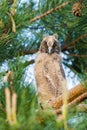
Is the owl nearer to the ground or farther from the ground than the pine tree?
nearer to the ground

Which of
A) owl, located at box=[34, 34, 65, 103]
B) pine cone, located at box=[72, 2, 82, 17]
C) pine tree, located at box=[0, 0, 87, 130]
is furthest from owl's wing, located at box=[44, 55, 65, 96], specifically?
pine cone, located at box=[72, 2, 82, 17]

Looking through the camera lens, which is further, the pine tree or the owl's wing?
the owl's wing

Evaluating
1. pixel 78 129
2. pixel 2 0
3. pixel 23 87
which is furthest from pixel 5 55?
pixel 78 129

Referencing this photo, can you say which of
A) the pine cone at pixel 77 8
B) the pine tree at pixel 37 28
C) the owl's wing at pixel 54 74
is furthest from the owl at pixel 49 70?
the pine cone at pixel 77 8

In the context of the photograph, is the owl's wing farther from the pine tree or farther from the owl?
the pine tree

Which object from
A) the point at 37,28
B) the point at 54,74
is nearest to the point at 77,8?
the point at 37,28

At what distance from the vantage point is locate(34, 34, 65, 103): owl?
2.85 meters

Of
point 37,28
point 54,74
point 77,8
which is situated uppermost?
point 77,8

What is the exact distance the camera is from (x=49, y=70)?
3023 millimetres

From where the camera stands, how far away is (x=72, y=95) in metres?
0.97

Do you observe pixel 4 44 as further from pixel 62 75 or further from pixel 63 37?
pixel 62 75

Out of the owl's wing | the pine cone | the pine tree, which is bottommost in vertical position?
the owl's wing

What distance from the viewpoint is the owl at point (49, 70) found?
2.85 metres

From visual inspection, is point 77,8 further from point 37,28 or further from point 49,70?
→ point 49,70
